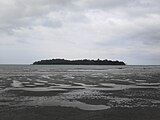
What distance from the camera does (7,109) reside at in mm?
18719

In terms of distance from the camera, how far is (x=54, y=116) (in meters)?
16.6

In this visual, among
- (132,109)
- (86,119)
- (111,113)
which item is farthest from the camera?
(132,109)

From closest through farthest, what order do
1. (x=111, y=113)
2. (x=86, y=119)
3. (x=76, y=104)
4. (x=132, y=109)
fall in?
(x=86, y=119) → (x=111, y=113) → (x=132, y=109) → (x=76, y=104)

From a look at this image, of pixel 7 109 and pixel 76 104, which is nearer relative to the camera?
pixel 7 109

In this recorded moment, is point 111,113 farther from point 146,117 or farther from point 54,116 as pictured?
point 54,116

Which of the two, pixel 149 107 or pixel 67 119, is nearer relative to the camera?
pixel 67 119

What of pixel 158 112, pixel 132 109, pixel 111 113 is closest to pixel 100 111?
pixel 111 113

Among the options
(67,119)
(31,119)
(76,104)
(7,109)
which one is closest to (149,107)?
(76,104)

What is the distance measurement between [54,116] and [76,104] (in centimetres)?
462

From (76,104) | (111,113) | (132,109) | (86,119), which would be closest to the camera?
(86,119)

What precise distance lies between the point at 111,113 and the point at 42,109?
4.76m

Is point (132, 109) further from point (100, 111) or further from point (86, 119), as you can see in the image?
point (86, 119)

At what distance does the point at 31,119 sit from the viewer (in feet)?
51.9

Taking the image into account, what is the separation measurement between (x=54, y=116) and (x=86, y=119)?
2.14 m
